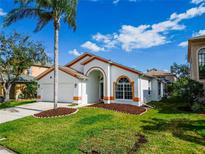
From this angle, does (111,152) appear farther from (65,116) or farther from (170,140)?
(65,116)

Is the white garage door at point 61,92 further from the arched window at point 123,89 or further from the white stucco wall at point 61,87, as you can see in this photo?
the arched window at point 123,89

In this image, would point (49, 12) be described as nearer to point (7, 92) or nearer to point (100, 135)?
point (100, 135)

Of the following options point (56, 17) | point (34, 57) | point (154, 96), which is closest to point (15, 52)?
point (34, 57)

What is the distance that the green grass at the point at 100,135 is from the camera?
301 inches

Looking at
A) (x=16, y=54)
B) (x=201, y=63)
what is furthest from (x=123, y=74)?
(x=16, y=54)

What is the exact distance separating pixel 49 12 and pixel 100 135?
41.2 feet

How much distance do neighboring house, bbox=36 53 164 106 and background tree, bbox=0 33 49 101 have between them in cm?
480

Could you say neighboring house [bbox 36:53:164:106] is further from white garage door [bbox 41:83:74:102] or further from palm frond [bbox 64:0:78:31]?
palm frond [bbox 64:0:78:31]

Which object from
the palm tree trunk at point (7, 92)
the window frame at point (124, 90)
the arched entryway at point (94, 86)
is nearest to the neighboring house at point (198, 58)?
the window frame at point (124, 90)

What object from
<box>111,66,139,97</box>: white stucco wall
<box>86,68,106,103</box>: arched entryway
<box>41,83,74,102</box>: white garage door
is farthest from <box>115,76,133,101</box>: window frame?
<box>41,83,74,102</box>: white garage door

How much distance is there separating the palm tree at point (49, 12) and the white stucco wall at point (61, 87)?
18.0ft

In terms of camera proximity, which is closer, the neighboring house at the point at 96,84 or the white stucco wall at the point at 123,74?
the white stucco wall at the point at 123,74

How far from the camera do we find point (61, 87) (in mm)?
22547

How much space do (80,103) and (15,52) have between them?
503 inches
